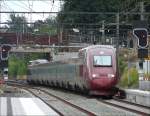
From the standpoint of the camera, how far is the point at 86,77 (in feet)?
121

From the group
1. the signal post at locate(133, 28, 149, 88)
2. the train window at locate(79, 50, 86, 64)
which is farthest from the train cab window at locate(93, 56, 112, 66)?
the signal post at locate(133, 28, 149, 88)

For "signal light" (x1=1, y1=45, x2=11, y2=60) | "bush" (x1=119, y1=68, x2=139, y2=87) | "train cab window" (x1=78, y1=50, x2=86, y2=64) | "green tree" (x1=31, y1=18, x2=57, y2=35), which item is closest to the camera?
"signal light" (x1=1, y1=45, x2=11, y2=60)

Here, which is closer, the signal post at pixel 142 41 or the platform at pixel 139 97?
the platform at pixel 139 97

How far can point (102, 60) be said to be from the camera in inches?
1463

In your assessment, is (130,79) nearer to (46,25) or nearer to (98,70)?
(98,70)

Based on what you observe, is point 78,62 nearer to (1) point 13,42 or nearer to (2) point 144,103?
(2) point 144,103

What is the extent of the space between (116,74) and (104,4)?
5166 centimetres

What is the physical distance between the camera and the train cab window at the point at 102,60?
3697 centimetres

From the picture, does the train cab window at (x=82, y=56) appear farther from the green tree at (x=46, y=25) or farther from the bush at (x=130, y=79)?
the green tree at (x=46, y=25)

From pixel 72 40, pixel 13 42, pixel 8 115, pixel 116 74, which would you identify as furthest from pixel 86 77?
pixel 13 42

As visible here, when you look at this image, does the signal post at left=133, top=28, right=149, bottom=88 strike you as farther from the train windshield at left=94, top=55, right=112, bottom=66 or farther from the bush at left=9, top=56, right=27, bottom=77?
the bush at left=9, top=56, right=27, bottom=77

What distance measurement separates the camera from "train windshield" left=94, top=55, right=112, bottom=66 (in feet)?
121

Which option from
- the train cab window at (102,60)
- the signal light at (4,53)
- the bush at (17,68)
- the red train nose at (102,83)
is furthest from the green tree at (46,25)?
the red train nose at (102,83)

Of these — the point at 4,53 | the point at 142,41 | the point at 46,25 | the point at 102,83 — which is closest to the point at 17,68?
the point at 46,25
